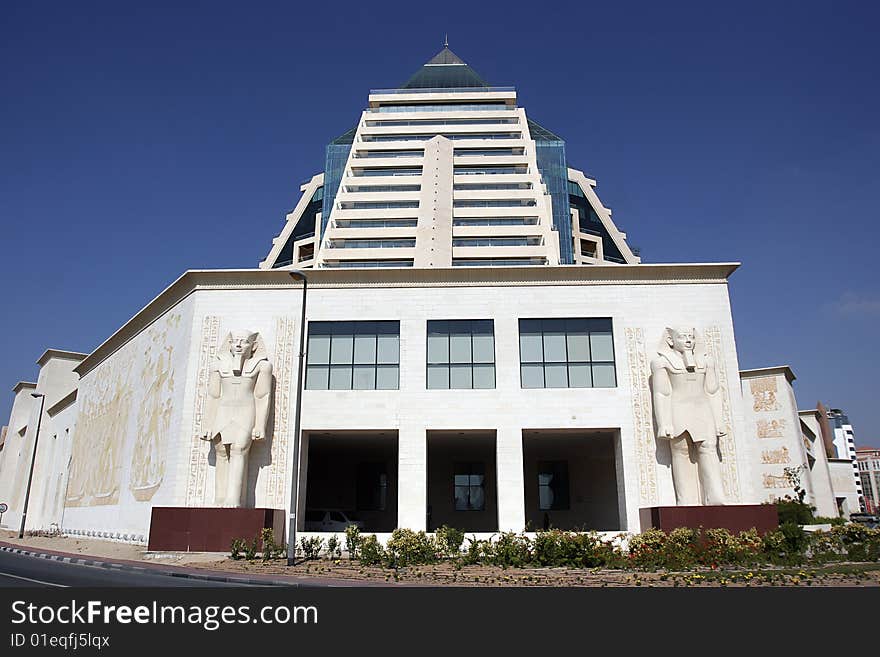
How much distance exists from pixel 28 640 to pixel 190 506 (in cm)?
1932

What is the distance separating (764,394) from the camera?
39.8 meters

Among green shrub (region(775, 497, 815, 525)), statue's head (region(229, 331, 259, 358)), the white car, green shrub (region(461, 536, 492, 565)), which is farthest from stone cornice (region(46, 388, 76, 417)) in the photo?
green shrub (region(775, 497, 815, 525))

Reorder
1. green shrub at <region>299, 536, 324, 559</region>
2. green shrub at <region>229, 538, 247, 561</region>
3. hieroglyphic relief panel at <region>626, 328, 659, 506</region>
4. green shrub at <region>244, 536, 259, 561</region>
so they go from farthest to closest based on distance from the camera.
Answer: hieroglyphic relief panel at <region>626, 328, 659, 506</region>
green shrub at <region>299, 536, 324, 559</region>
green shrub at <region>229, 538, 247, 561</region>
green shrub at <region>244, 536, 259, 561</region>

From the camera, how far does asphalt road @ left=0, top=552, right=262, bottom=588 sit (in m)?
15.6

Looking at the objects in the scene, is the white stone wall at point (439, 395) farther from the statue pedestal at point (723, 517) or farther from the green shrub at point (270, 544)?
the green shrub at point (270, 544)

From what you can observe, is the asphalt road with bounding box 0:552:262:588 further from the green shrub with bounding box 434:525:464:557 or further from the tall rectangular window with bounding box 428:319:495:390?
the tall rectangular window with bounding box 428:319:495:390

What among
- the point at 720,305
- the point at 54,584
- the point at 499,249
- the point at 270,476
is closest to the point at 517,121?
the point at 499,249

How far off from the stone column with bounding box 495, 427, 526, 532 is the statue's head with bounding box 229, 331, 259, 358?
33.3 ft

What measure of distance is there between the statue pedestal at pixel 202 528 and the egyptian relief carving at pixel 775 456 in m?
29.1

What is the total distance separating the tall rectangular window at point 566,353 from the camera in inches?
1077

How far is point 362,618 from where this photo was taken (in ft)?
24.7

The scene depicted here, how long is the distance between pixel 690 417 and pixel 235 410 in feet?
55.0

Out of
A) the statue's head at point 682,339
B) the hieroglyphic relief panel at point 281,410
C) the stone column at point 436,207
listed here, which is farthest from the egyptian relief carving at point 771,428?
the stone column at point 436,207

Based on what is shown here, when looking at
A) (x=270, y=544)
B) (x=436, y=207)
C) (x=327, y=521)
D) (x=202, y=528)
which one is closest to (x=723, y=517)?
(x=270, y=544)
